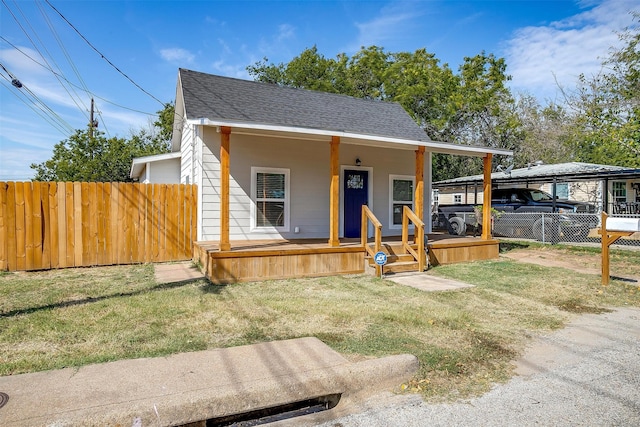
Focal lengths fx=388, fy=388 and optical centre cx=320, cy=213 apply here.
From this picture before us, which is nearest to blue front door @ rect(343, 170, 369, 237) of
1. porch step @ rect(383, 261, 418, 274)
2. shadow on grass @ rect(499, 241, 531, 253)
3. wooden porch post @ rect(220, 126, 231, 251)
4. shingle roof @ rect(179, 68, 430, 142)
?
shingle roof @ rect(179, 68, 430, 142)

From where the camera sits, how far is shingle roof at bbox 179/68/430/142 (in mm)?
8773

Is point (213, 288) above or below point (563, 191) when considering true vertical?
below

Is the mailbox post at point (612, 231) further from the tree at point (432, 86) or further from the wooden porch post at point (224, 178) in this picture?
→ the tree at point (432, 86)

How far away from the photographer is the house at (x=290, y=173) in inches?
281

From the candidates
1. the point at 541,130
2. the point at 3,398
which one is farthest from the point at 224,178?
the point at 541,130

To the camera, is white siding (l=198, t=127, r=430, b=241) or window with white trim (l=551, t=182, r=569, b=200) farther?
window with white trim (l=551, t=182, r=569, b=200)

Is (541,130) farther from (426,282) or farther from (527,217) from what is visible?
(426,282)

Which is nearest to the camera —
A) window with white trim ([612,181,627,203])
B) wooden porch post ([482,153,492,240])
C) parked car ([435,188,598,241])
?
wooden porch post ([482,153,492,240])

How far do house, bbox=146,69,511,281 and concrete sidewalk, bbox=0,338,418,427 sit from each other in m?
3.50

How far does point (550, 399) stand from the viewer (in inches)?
111

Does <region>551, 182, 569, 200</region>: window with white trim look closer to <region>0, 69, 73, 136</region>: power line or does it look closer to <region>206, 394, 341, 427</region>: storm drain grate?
<region>206, 394, 341, 427</region>: storm drain grate

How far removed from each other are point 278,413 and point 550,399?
198cm

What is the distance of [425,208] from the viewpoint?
11008 mm

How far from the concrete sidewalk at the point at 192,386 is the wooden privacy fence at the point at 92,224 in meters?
5.63
